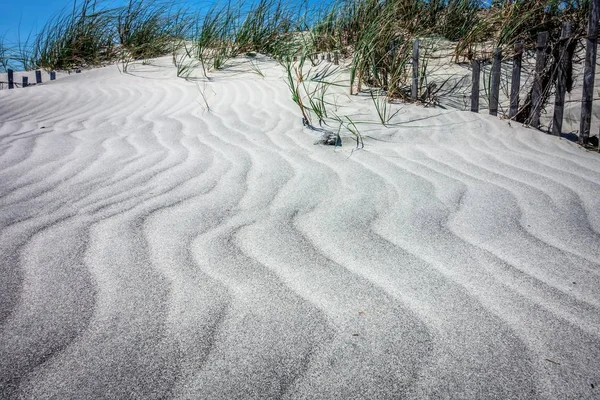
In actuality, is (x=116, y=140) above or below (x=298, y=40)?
below

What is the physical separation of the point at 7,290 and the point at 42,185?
0.99 meters

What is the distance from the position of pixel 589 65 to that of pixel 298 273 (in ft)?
10.2

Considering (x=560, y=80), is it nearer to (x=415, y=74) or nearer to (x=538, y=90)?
(x=538, y=90)

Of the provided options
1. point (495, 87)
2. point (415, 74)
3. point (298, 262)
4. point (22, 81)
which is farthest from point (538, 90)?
point (22, 81)

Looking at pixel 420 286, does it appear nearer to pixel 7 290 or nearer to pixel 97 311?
pixel 97 311

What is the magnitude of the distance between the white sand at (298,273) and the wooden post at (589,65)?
85 centimetres

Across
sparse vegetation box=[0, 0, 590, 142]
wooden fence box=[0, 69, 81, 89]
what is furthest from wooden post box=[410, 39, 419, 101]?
wooden fence box=[0, 69, 81, 89]

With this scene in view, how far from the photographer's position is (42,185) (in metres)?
2.06

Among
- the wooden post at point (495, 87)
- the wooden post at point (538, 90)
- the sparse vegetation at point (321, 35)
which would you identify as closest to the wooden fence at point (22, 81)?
the sparse vegetation at point (321, 35)

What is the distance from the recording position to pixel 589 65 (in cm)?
318

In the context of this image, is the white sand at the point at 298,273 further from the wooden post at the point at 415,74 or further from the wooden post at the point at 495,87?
the wooden post at the point at 415,74

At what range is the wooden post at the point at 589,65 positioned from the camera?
3129mm

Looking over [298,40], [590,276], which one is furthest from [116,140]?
[298,40]

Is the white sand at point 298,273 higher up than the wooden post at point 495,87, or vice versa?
the wooden post at point 495,87
